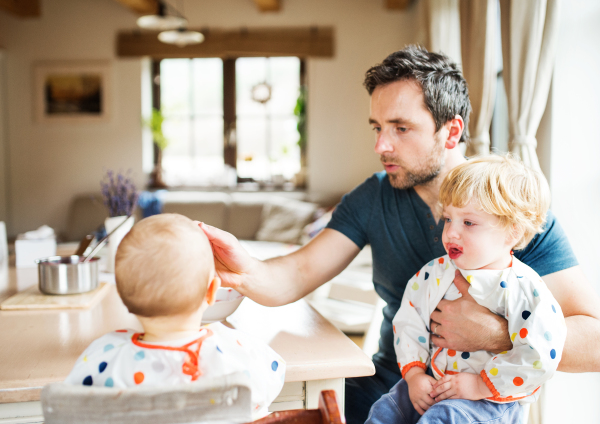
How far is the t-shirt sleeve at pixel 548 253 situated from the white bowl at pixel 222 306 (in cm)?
76

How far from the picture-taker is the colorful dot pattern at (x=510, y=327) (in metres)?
1.03

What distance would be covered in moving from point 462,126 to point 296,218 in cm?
325

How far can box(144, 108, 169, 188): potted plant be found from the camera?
215 inches

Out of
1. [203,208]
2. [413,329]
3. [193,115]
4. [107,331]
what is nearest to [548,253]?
[413,329]

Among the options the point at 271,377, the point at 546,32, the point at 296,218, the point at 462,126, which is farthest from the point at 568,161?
the point at 296,218

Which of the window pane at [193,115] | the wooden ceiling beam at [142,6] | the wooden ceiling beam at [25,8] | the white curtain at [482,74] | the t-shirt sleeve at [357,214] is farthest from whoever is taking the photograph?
the window pane at [193,115]

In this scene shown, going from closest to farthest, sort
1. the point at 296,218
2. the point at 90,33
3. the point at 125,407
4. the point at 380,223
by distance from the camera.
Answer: the point at 125,407 < the point at 380,223 < the point at 296,218 < the point at 90,33

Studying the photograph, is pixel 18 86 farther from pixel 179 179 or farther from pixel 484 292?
pixel 484 292

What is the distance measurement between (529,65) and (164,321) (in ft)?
6.00

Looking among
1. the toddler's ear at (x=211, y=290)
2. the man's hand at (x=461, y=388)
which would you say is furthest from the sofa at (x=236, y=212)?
the toddler's ear at (x=211, y=290)

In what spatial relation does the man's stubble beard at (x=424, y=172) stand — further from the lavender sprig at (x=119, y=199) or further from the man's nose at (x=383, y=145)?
the lavender sprig at (x=119, y=199)

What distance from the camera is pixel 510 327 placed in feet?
3.53

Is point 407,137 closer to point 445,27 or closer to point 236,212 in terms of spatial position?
point 445,27

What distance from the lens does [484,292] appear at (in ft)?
3.71
